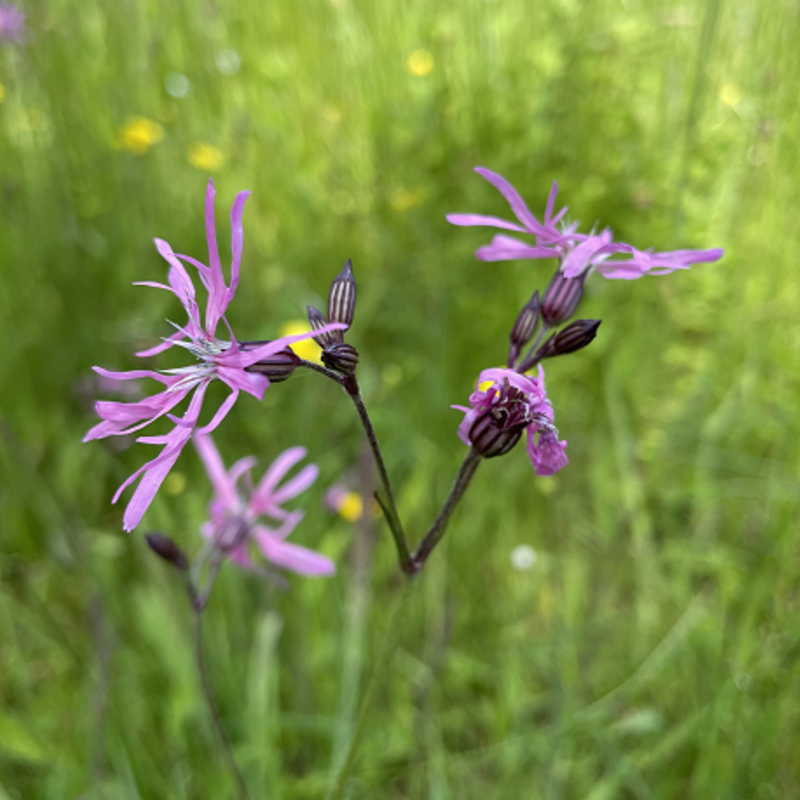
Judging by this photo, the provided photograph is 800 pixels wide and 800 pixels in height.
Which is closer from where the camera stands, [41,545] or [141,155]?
[41,545]

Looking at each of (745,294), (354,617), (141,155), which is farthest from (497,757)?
(141,155)

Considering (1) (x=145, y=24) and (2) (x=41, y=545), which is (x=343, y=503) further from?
(1) (x=145, y=24)

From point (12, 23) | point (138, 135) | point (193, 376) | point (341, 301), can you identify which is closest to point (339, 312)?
point (341, 301)

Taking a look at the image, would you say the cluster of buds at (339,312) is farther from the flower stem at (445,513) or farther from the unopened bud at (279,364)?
the flower stem at (445,513)

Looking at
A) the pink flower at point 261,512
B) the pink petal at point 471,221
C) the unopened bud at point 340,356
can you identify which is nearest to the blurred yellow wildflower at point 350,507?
the pink flower at point 261,512

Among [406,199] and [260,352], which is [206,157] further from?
[260,352]

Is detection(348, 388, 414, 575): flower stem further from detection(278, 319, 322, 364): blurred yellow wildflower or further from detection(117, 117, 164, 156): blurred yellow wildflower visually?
detection(117, 117, 164, 156): blurred yellow wildflower

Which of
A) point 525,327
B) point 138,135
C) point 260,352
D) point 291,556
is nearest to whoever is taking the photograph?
point 260,352
